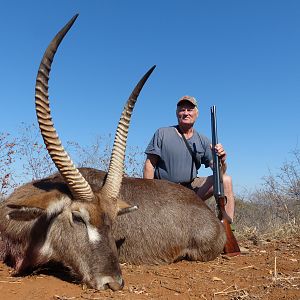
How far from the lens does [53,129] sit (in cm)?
441

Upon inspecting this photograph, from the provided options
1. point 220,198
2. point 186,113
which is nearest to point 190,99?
point 186,113

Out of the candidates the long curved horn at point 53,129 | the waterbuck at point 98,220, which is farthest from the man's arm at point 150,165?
the long curved horn at point 53,129

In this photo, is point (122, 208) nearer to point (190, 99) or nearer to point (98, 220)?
point (98, 220)

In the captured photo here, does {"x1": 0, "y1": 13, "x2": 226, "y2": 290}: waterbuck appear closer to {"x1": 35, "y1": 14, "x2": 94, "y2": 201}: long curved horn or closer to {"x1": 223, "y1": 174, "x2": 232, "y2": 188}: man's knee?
{"x1": 35, "y1": 14, "x2": 94, "y2": 201}: long curved horn

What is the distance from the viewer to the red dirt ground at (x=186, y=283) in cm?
399

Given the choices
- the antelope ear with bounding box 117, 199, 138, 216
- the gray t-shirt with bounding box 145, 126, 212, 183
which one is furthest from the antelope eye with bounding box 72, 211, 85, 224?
the gray t-shirt with bounding box 145, 126, 212, 183

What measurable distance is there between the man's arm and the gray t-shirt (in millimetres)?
86

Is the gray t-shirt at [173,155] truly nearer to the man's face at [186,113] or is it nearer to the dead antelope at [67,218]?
the man's face at [186,113]

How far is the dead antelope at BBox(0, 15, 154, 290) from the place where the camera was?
4.26 meters

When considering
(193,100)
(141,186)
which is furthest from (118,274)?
(193,100)

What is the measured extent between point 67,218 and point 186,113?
397 cm

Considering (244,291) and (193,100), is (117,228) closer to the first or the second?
(244,291)

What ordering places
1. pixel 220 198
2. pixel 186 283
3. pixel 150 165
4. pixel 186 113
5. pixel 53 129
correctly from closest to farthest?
1. pixel 53 129
2. pixel 186 283
3. pixel 220 198
4. pixel 150 165
5. pixel 186 113

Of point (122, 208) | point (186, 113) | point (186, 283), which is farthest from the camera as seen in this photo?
point (186, 113)
